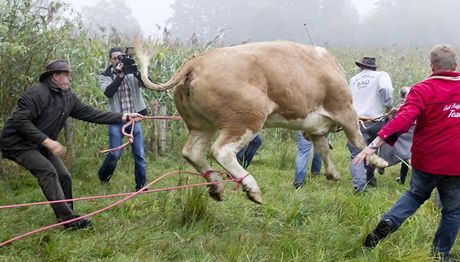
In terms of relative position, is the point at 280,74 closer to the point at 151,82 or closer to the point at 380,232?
the point at 151,82

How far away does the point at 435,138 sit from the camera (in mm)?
4152

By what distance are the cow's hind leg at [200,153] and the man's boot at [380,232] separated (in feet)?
4.58

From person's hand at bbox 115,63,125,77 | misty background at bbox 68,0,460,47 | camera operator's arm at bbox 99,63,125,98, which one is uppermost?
person's hand at bbox 115,63,125,77

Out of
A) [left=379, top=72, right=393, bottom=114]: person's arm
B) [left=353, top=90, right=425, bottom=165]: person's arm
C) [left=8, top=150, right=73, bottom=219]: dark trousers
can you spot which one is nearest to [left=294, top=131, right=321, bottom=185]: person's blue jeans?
[left=379, top=72, right=393, bottom=114]: person's arm

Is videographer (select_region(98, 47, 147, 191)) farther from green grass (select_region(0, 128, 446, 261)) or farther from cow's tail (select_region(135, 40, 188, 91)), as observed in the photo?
cow's tail (select_region(135, 40, 188, 91))

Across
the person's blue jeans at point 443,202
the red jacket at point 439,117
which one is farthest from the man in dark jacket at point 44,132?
the red jacket at point 439,117

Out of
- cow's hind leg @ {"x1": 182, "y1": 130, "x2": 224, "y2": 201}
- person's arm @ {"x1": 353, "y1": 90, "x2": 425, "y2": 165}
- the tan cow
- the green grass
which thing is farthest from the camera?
cow's hind leg @ {"x1": 182, "y1": 130, "x2": 224, "y2": 201}

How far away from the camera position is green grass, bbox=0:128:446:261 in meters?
4.20

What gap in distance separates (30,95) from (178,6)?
215 ft

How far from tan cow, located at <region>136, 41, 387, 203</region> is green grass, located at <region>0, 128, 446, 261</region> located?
1.34ft

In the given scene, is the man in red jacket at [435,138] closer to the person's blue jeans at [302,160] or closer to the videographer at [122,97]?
the person's blue jeans at [302,160]

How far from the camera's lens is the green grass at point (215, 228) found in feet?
13.8

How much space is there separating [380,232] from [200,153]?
1.74 m

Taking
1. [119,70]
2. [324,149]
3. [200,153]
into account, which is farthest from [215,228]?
[119,70]
